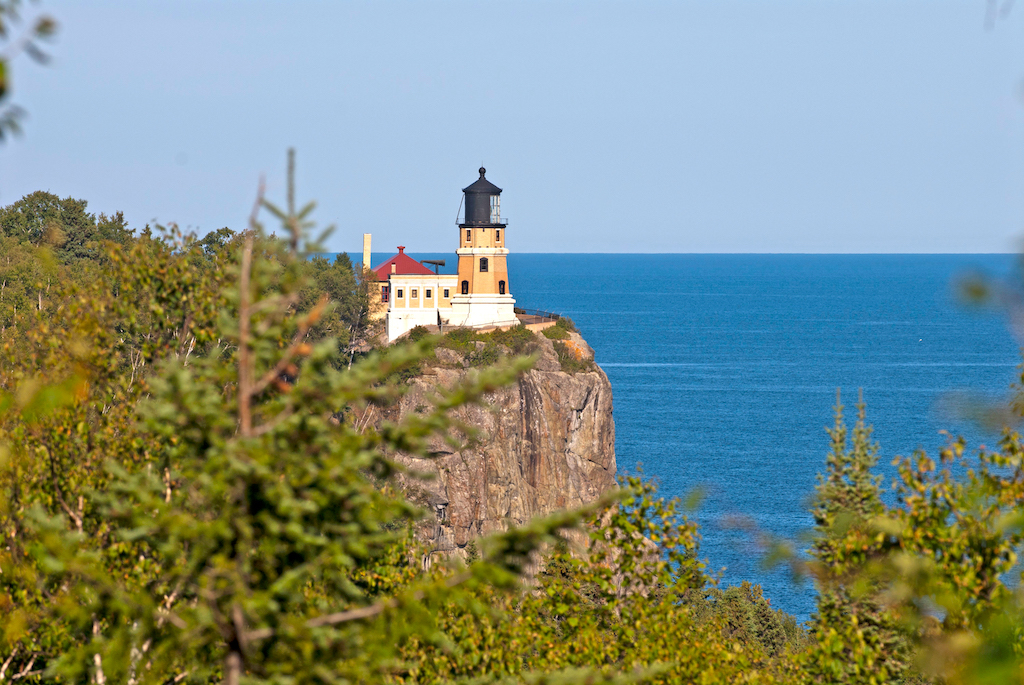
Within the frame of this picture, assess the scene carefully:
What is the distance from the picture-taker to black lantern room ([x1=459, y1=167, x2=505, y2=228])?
8525 cm

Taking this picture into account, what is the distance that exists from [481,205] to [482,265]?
16.5ft

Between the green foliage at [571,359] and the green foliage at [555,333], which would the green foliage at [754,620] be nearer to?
the green foliage at [571,359]

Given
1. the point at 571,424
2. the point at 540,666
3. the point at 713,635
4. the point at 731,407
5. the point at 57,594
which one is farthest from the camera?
the point at 731,407

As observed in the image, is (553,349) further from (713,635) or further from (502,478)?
(713,635)

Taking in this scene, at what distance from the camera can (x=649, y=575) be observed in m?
16.5

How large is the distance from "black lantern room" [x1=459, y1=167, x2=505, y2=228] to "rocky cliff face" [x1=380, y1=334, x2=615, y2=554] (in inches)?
582

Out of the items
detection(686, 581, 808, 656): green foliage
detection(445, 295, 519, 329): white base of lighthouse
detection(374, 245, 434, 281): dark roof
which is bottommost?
detection(686, 581, 808, 656): green foliage

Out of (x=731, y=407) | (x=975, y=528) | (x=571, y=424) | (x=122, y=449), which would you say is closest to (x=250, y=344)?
(x=122, y=449)

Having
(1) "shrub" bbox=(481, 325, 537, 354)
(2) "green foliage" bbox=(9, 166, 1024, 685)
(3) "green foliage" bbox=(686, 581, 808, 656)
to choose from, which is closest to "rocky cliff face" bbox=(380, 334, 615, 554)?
(1) "shrub" bbox=(481, 325, 537, 354)

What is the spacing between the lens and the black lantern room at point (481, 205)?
280 ft

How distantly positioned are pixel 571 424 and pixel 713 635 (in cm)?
5133

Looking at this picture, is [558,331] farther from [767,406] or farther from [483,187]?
[767,406]

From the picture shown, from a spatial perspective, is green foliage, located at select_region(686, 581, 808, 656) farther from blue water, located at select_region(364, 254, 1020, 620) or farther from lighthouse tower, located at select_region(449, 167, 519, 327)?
lighthouse tower, located at select_region(449, 167, 519, 327)

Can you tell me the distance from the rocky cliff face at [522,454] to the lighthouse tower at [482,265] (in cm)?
844
